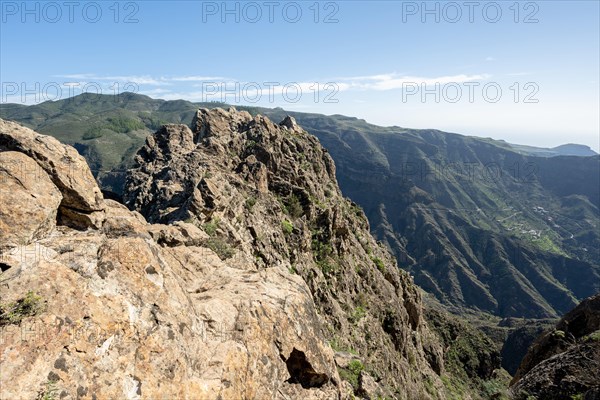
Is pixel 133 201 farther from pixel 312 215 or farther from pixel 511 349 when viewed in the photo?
pixel 511 349

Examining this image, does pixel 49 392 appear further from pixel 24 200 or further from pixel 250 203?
pixel 250 203

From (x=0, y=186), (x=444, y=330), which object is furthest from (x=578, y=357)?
(x=444, y=330)

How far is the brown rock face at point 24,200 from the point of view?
1036cm

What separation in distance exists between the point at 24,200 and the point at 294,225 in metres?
25.6

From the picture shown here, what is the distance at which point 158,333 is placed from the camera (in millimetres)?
8547

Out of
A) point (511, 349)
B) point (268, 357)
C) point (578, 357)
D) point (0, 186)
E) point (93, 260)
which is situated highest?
point (0, 186)

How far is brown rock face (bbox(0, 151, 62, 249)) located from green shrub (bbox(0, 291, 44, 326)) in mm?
3243

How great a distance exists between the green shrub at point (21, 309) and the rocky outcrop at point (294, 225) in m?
11.1

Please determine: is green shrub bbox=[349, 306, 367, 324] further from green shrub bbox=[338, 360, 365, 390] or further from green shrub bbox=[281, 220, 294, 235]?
green shrub bbox=[338, 360, 365, 390]

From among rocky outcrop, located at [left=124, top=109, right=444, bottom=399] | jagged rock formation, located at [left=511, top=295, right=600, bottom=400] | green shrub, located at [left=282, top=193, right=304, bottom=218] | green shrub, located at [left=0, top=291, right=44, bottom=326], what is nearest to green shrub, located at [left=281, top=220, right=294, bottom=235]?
rocky outcrop, located at [left=124, top=109, right=444, bottom=399]

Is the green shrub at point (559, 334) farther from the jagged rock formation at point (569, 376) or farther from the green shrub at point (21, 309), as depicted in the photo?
the green shrub at point (21, 309)

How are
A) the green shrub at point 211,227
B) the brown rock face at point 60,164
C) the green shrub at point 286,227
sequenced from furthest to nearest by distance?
the green shrub at point 286,227
the green shrub at point 211,227
the brown rock face at point 60,164

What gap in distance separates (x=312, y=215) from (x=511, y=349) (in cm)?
8719

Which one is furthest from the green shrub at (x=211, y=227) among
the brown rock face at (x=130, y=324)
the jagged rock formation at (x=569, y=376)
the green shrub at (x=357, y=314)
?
the jagged rock formation at (x=569, y=376)
